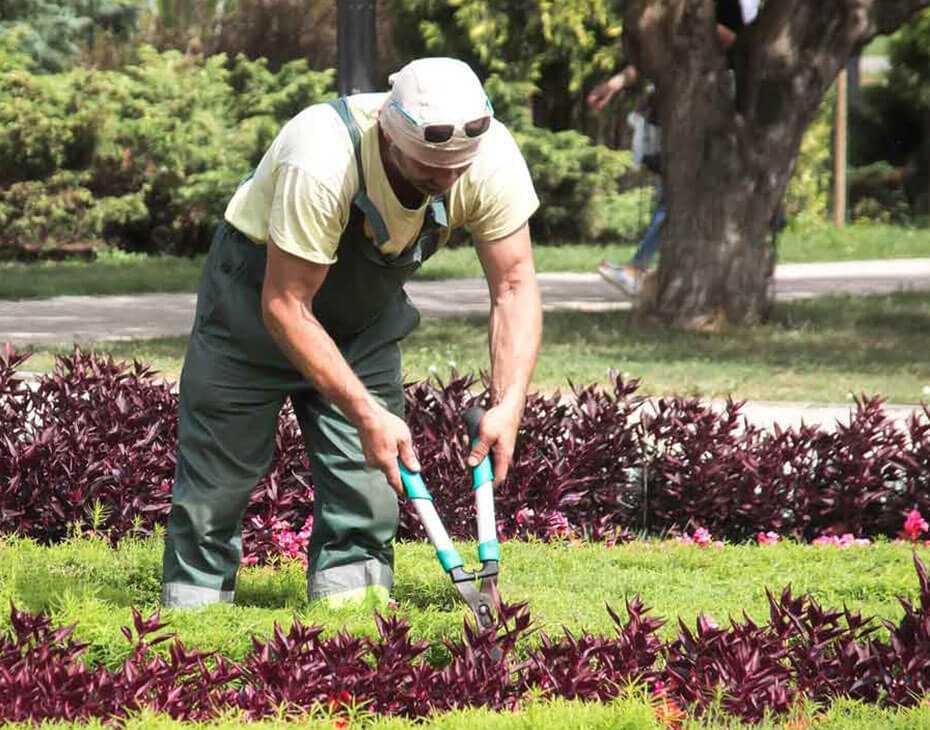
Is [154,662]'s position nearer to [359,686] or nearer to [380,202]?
[359,686]

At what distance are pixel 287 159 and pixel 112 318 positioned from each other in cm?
1062

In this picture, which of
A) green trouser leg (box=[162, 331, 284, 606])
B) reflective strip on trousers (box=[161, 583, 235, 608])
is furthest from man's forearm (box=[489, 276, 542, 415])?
reflective strip on trousers (box=[161, 583, 235, 608])

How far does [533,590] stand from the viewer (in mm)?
5648

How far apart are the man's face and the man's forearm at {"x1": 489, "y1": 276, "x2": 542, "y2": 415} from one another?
47 centimetres

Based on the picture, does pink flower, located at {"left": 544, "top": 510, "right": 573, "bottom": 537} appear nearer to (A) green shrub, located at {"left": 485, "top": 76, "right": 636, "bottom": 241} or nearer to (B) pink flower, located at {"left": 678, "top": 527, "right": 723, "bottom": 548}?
(B) pink flower, located at {"left": 678, "top": 527, "right": 723, "bottom": 548}

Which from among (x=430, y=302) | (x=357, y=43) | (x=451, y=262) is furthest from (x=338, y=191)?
(x=451, y=262)

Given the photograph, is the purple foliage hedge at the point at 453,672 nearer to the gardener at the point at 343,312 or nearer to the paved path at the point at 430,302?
the gardener at the point at 343,312

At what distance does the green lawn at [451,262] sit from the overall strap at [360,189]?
1210cm

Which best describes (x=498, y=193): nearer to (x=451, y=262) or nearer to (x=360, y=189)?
(x=360, y=189)

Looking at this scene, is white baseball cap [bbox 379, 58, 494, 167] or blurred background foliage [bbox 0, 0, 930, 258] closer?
white baseball cap [bbox 379, 58, 494, 167]

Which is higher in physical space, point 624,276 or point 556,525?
point 624,276

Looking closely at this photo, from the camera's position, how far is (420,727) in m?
4.07

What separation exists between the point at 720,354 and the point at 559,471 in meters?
5.13

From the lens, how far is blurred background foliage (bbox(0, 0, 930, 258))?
20.2 meters
